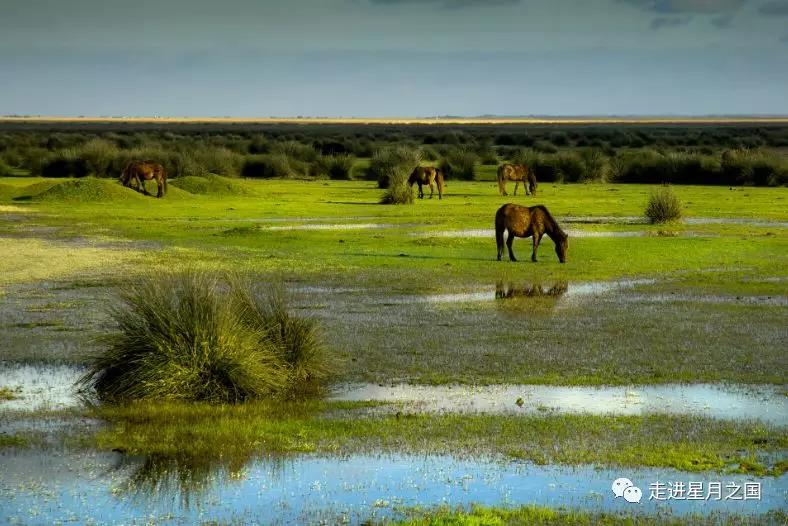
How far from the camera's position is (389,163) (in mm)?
51875

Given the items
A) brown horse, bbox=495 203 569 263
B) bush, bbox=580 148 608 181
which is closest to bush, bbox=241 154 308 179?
bush, bbox=580 148 608 181

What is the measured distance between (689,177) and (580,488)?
46703mm

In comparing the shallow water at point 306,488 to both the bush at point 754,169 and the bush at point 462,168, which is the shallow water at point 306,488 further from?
the bush at point 462,168

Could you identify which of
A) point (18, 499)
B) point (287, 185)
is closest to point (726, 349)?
point (18, 499)

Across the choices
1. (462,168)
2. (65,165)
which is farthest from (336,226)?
(65,165)

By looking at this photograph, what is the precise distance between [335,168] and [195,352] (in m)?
46.5

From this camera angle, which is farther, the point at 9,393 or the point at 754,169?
the point at 754,169

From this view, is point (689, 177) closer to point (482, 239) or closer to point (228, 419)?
point (482, 239)

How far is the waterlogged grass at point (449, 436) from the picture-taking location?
9.64 m

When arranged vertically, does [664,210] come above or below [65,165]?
below

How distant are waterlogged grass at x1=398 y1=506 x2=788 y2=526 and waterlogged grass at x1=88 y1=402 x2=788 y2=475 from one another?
1.24 m

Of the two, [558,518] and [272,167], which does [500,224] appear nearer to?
[558,518]

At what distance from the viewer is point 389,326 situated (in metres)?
15.8

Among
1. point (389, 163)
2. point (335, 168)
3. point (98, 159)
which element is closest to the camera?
point (389, 163)
